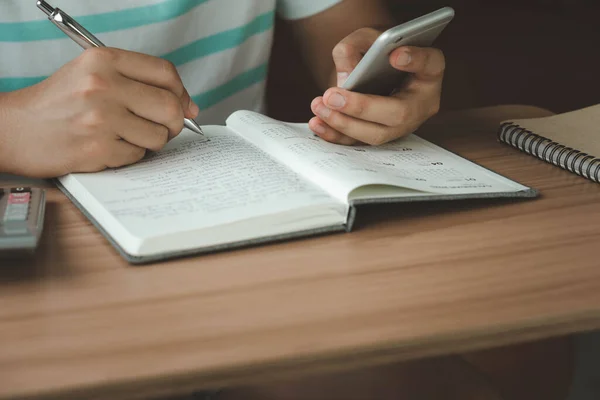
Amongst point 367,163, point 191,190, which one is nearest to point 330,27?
point 367,163

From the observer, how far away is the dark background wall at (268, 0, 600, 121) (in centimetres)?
283

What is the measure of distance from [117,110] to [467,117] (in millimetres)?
553

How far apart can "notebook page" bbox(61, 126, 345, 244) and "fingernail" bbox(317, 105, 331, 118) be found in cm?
9

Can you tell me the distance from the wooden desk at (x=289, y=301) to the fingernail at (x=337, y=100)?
0.60 feet

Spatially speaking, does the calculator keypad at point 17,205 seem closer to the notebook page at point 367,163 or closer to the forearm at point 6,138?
the forearm at point 6,138

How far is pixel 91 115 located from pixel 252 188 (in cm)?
19

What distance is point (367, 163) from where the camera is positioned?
32.0 inches

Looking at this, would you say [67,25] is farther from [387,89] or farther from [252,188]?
[387,89]

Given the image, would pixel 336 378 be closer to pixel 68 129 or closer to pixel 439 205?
pixel 439 205

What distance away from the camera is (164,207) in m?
0.68

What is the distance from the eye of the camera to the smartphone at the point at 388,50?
84 cm

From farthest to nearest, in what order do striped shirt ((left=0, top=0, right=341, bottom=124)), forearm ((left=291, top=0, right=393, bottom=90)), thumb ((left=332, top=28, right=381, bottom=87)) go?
forearm ((left=291, top=0, right=393, bottom=90)) < striped shirt ((left=0, top=0, right=341, bottom=124)) < thumb ((left=332, top=28, right=381, bottom=87))

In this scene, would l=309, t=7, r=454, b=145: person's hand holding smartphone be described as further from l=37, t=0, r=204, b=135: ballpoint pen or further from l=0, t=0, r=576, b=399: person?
l=37, t=0, r=204, b=135: ballpoint pen

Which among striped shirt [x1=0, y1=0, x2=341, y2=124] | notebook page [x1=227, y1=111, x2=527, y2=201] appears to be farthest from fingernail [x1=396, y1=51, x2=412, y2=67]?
striped shirt [x1=0, y1=0, x2=341, y2=124]
